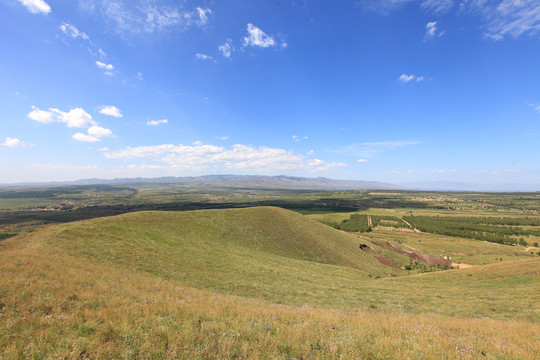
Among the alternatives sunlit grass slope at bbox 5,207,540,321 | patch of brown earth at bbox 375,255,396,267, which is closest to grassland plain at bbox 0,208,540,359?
sunlit grass slope at bbox 5,207,540,321

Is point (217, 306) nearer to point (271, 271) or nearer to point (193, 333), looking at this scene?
point (193, 333)

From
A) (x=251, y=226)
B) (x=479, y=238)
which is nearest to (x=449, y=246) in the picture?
(x=479, y=238)

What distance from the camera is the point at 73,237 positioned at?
25.8 meters

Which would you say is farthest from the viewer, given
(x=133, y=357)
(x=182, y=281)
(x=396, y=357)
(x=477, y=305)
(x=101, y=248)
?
(x=101, y=248)

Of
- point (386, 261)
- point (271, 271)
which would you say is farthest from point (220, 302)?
point (386, 261)

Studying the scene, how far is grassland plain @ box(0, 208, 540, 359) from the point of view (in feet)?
20.7

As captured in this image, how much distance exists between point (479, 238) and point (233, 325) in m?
137

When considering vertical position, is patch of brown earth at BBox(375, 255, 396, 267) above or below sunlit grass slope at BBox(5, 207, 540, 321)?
below

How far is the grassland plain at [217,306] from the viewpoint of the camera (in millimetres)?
6301

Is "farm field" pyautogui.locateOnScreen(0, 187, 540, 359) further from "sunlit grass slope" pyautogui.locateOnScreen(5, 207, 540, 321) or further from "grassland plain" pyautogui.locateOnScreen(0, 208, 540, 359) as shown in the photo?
"sunlit grass slope" pyautogui.locateOnScreen(5, 207, 540, 321)

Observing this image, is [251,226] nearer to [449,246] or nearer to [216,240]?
[216,240]

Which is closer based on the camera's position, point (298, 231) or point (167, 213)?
point (167, 213)

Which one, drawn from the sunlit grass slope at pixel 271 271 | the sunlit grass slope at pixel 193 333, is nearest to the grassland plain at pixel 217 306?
the sunlit grass slope at pixel 193 333

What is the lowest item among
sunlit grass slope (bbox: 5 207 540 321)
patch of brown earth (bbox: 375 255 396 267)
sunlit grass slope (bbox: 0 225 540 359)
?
patch of brown earth (bbox: 375 255 396 267)
